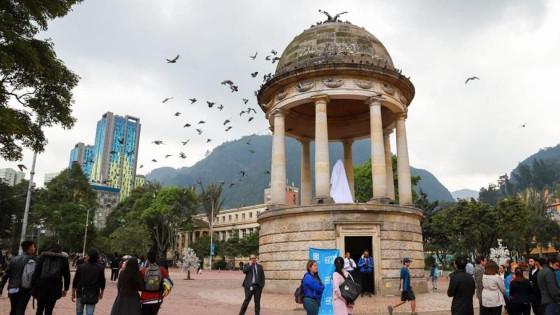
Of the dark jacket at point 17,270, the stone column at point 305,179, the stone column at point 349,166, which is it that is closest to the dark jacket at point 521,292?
the dark jacket at point 17,270

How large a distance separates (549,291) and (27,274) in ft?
35.7

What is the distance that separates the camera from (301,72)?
2172 cm

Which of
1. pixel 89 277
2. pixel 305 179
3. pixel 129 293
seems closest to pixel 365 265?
pixel 305 179

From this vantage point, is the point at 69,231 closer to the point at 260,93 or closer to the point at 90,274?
the point at 260,93

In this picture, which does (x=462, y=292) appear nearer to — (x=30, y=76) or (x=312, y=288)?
(x=312, y=288)

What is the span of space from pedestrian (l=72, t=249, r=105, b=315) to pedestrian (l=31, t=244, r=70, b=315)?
353 millimetres

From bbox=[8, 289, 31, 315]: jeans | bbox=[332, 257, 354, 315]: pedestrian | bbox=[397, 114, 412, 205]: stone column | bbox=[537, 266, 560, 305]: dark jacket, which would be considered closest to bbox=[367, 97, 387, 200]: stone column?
bbox=[397, 114, 412, 205]: stone column

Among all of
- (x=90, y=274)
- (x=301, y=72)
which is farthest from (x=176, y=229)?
(x=90, y=274)

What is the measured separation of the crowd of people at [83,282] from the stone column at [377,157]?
13910 mm

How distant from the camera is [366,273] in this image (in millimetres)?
18375

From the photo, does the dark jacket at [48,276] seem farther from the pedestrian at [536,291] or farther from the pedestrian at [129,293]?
the pedestrian at [536,291]

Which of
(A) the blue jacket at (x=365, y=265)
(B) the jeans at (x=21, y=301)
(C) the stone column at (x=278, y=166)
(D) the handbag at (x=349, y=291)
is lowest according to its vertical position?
(B) the jeans at (x=21, y=301)

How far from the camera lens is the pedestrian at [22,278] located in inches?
346

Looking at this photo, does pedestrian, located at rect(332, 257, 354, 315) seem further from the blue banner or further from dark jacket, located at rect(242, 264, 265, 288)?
dark jacket, located at rect(242, 264, 265, 288)
